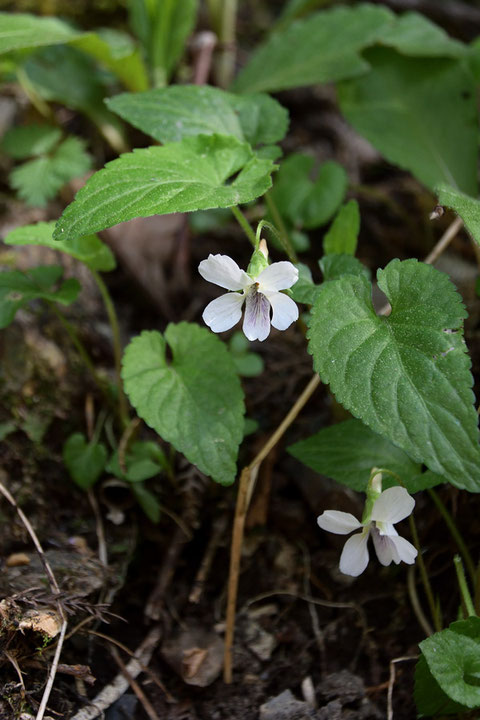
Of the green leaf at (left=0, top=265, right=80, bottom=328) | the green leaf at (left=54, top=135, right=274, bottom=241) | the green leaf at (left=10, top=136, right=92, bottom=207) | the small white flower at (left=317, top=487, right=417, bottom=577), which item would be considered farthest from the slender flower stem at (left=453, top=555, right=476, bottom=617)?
the green leaf at (left=10, top=136, right=92, bottom=207)

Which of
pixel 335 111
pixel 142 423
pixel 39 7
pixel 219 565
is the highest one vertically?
pixel 39 7

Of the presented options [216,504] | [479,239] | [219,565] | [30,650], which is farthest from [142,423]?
[479,239]

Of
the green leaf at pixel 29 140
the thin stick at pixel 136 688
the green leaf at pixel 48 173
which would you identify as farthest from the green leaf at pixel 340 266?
the green leaf at pixel 29 140

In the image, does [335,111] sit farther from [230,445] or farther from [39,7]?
[230,445]

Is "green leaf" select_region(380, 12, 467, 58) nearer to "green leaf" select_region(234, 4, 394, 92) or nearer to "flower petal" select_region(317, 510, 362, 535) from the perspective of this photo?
"green leaf" select_region(234, 4, 394, 92)

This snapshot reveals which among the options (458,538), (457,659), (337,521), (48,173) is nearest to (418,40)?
(48,173)

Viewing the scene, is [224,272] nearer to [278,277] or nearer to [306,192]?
[278,277]

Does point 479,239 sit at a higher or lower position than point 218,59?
higher
